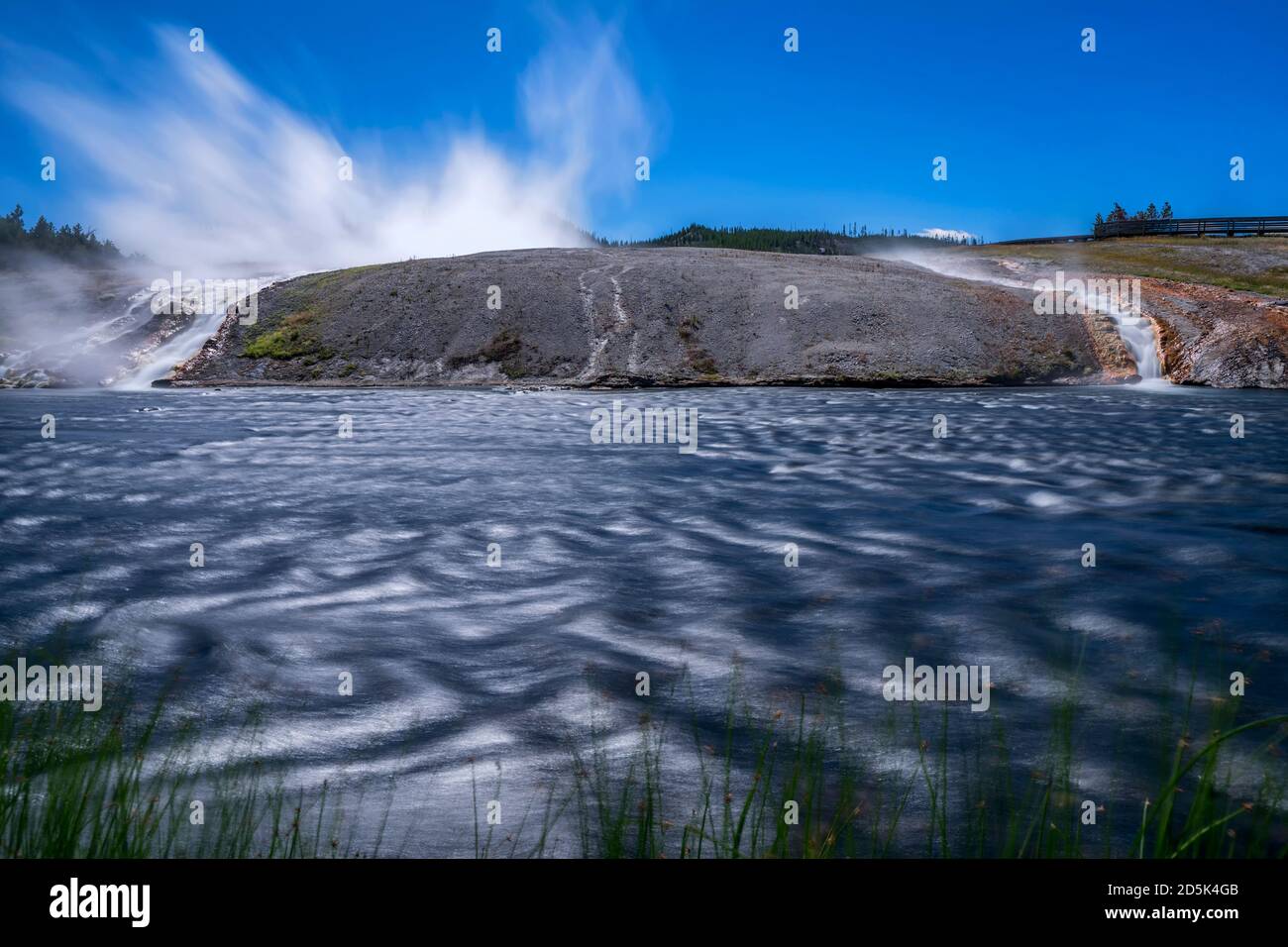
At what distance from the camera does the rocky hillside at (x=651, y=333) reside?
35.6 meters

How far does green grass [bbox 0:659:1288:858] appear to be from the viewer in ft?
11.5

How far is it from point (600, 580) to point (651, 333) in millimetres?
30711

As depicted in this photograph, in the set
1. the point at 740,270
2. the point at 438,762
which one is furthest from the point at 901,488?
the point at 740,270

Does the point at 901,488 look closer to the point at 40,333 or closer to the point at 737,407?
the point at 737,407

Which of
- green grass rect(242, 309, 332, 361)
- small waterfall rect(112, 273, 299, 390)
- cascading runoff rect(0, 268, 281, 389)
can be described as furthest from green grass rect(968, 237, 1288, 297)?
cascading runoff rect(0, 268, 281, 389)

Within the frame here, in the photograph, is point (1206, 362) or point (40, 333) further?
point (40, 333)

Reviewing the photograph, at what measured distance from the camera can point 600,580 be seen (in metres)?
8.55

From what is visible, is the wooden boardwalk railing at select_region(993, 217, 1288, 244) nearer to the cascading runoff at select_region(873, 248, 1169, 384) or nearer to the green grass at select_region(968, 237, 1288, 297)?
the green grass at select_region(968, 237, 1288, 297)

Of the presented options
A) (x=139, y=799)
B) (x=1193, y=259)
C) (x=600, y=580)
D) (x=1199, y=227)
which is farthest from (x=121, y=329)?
(x=1199, y=227)

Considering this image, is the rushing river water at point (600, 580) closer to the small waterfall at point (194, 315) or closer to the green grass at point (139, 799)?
the green grass at point (139, 799)

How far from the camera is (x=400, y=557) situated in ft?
30.6

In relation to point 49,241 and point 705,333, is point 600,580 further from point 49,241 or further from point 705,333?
point 49,241
